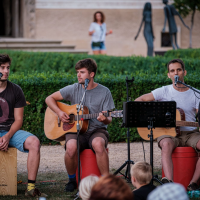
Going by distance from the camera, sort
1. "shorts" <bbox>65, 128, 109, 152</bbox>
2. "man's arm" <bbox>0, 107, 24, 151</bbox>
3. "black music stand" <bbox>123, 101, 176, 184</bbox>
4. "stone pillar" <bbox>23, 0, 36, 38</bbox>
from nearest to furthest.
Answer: "black music stand" <bbox>123, 101, 176, 184</bbox> → "man's arm" <bbox>0, 107, 24, 151</bbox> → "shorts" <bbox>65, 128, 109, 152</bbox> → "stone pillar" <bbox>23, 0, 36, 38</bbox>

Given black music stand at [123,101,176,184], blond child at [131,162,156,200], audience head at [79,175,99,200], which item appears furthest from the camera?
black music stand at [123,101,176,184]

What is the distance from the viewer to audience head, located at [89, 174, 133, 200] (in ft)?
7.57

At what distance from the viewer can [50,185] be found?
17.0 ft

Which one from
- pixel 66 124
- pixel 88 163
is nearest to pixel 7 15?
pixel 66 124

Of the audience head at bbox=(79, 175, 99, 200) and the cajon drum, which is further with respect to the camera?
the cajon drum

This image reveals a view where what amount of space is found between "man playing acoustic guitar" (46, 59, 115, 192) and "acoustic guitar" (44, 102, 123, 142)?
0.25 ft

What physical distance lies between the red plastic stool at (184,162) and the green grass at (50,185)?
0.41 meters

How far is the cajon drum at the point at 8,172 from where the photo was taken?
4.75 metres

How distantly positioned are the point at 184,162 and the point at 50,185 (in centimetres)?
172

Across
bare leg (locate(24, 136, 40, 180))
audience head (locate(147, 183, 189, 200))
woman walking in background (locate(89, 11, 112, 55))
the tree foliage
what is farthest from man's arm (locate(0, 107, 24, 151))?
the tree foliage

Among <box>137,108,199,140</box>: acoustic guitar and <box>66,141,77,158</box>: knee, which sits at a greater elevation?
<box>137,108,199,140</box>: acoustic guitar

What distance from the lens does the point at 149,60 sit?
1002 centimetres

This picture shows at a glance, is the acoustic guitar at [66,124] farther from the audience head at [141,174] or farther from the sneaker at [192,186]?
the audience head at [141,174]

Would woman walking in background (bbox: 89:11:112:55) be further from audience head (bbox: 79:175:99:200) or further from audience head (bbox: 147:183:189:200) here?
audience head (bbox: 147:183:189:200)
